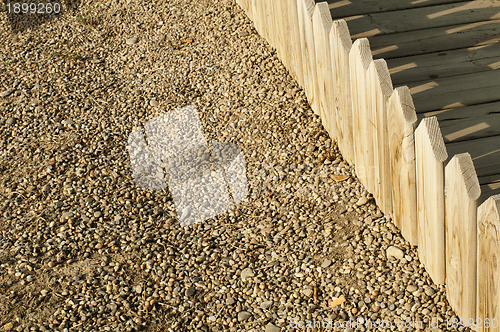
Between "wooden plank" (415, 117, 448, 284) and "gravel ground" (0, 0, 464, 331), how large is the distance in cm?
14

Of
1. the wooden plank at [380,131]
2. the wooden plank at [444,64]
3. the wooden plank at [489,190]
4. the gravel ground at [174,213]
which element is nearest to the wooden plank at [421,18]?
the wooden plank at [444,64]

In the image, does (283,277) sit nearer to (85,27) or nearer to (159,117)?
(159,117)

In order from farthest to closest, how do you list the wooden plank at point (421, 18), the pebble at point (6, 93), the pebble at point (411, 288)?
1. the pebble at point (6, 93)
2. the wooden plank at point (421, 18)
3. the pebble at point (411, 288)

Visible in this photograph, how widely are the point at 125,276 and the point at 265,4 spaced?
2522 millimetres

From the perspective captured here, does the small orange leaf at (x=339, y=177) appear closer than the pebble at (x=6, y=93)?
Yes

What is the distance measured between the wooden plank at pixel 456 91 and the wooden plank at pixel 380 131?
22.1 inches

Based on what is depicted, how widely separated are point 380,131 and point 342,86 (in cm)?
51

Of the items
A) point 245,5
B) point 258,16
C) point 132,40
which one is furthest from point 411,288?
point 132,40

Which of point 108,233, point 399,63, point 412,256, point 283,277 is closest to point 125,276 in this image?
point 108,233

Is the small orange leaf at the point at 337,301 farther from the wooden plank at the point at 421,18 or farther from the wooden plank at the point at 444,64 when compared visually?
the wooden plank at the point at 421,18

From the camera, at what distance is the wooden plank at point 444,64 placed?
4105mm

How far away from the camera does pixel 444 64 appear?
4180 millimetres

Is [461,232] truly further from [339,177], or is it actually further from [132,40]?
[132,40]

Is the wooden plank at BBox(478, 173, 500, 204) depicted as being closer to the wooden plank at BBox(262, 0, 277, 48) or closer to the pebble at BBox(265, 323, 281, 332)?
the pebble at BBox(265, 323, 281, 332)
